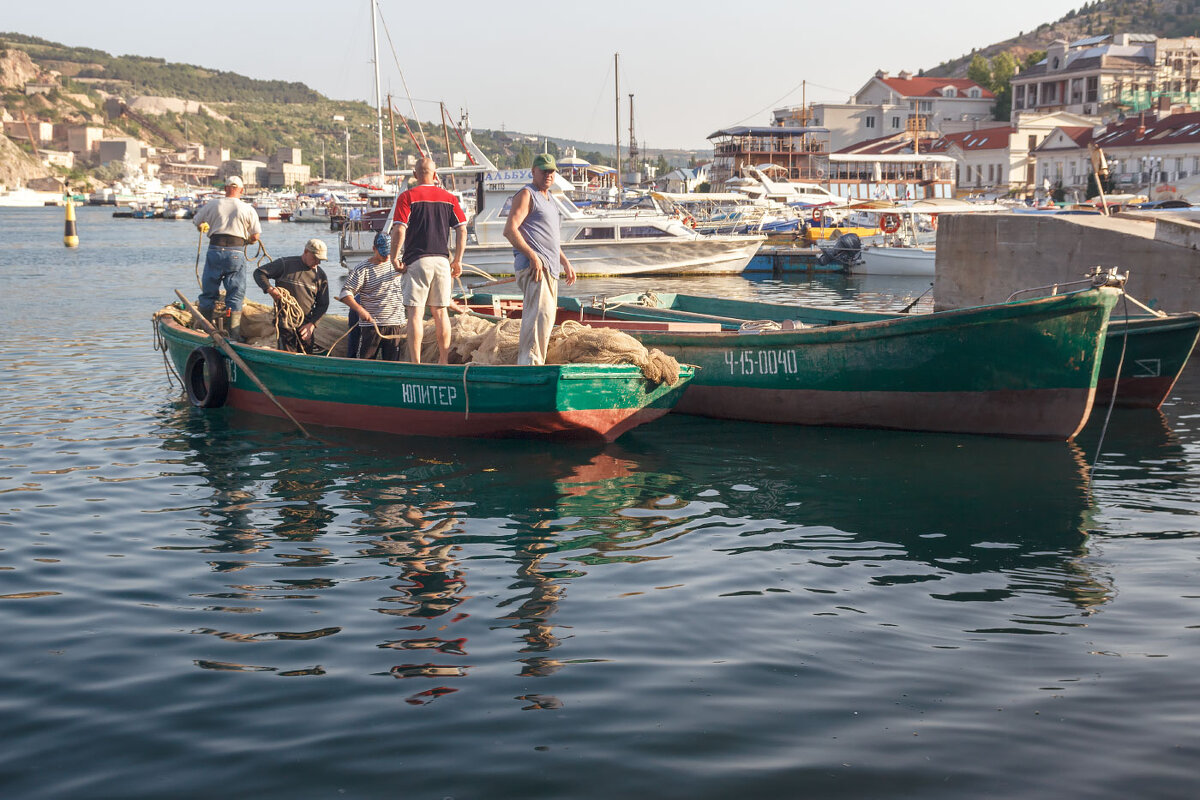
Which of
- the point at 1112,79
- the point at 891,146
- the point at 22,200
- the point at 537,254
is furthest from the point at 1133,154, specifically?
the point at 22,200

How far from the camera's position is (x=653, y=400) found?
1037 centimetres

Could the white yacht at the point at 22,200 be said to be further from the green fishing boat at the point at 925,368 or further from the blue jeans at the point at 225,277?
the green fishing boat at the point at 925,368

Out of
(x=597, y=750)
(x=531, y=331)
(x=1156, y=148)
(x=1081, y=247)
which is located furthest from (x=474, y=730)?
(x=1156, y=148)

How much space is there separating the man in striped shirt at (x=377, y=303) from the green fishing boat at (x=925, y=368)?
2723mm

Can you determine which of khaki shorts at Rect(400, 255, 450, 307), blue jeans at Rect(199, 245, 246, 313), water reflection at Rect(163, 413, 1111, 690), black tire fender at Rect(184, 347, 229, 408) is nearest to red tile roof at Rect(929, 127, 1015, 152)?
water reflection at Rect(163, 413, 1111, 690)

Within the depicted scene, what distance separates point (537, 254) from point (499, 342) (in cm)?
143

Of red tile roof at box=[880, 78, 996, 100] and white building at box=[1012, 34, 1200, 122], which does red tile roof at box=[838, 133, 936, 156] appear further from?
red tile roof at box=[880, 78, 996, 100]

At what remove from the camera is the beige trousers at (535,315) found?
Result: 392 inches

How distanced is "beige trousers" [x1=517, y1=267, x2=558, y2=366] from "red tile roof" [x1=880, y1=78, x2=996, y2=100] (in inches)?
3868

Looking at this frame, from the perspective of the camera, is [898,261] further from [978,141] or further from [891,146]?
[891,146]

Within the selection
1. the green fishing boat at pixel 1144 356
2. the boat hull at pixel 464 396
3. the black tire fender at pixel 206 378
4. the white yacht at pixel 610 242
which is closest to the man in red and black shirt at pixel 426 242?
the boat hull at pixel 464 396

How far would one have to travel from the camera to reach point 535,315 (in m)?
10.2

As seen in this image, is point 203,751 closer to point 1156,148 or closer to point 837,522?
point 837,522

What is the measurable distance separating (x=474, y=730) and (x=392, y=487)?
191 inches
